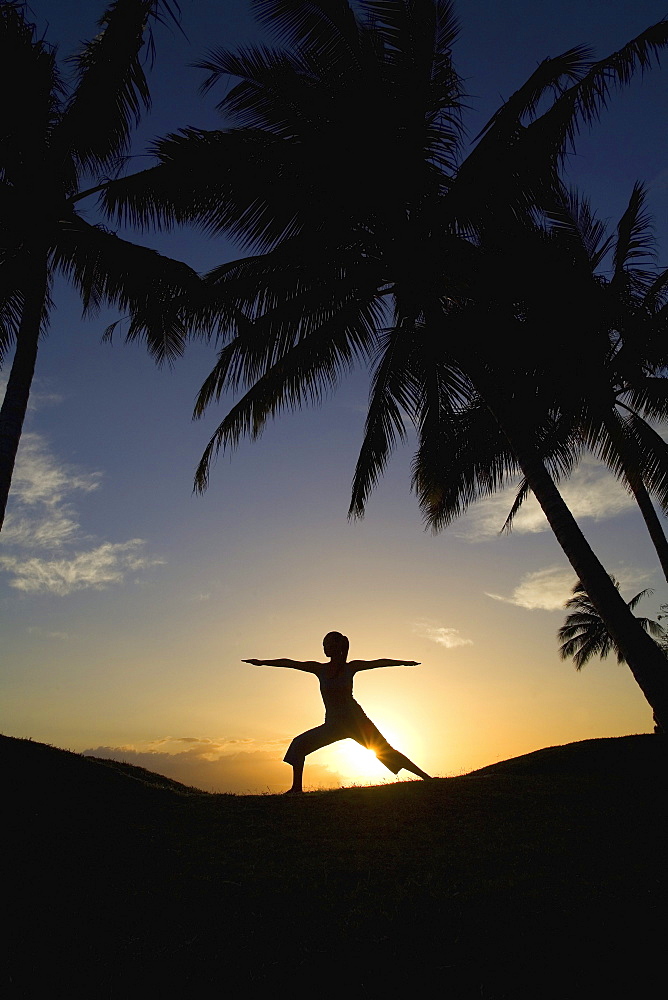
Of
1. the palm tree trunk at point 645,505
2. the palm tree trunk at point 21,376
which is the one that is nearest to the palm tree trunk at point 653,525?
the palm tree trunk at point 645,505

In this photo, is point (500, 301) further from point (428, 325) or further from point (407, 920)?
point (407, 920)

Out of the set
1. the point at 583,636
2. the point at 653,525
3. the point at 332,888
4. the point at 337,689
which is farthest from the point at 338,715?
the point at 583,636

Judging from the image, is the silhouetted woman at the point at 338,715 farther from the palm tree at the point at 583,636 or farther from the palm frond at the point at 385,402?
the palm tree at the point at 583,636

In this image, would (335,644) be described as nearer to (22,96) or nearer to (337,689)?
(337,689)

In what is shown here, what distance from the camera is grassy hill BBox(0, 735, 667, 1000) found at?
12.3 ft

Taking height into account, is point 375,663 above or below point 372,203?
below

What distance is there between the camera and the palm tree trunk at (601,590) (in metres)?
8.02

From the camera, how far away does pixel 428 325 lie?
11.8 m

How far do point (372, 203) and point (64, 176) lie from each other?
17.3 ft

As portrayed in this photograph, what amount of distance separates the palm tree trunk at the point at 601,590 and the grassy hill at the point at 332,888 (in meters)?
1.13

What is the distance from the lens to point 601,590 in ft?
28.5

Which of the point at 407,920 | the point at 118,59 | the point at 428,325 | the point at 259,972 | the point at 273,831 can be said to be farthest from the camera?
the point at 428,325

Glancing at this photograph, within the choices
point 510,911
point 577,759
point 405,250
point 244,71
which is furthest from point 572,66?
point 510,911

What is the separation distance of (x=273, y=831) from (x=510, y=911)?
9.22 ft
